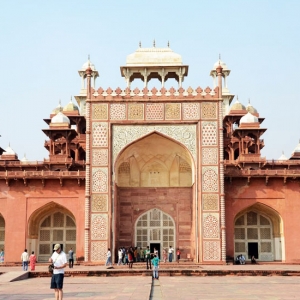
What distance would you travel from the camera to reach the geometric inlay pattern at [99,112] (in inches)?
770

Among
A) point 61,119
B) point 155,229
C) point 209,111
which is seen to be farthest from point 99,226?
point 61,119

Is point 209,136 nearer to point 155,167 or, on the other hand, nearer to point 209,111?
point 209,111

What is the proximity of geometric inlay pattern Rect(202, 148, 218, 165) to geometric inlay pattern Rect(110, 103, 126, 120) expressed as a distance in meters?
3.18

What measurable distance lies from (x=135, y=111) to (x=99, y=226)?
4321 millimetres

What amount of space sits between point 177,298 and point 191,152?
35.8ft

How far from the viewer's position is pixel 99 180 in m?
19.2

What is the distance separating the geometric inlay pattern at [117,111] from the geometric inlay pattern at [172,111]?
1.56 meters

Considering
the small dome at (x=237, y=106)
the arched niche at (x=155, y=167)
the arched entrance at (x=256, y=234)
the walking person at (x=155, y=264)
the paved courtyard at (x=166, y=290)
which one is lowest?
the paved courtyard at (x=166, y=290)

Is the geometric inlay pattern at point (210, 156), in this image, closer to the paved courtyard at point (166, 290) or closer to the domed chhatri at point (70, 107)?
the paved courtyard at point (166, 290)

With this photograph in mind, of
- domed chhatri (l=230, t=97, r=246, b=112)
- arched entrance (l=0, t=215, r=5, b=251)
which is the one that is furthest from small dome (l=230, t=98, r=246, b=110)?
arched entrance (l=0, t=215, r=5, b=251)

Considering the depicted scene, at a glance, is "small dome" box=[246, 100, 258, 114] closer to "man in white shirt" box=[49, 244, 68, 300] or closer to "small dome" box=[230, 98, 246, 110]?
"small dome" box=[230, 98, 246, 110]

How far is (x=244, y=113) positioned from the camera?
88.3 feet

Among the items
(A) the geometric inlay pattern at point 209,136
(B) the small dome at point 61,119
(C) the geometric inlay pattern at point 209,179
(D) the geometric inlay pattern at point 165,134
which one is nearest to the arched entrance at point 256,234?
(C) the geometric inlay pattern at point 209,179

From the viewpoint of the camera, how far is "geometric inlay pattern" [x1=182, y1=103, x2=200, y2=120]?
19.5 metres
